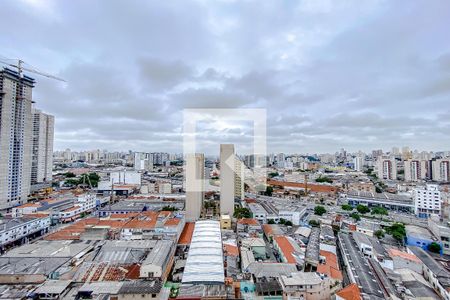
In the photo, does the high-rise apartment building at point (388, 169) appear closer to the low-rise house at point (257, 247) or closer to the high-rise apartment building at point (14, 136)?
the low-rise house at point (257, 247)

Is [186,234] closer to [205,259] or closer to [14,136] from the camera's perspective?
[205,259]

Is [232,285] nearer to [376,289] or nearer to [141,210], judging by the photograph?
[376,289]

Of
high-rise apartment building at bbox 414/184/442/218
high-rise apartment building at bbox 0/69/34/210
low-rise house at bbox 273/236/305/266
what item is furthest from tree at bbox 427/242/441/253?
high-rise apartment building at bbox 0/69/34/210

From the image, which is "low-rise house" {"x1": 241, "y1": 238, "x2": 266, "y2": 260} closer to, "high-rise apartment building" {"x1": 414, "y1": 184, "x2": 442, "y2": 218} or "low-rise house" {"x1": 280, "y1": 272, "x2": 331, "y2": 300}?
"low-rise house" {"x1": 280, "y1": 272, "x2": 331, "y2": 300}

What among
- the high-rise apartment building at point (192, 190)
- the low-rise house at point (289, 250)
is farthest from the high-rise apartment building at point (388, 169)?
the low-rise house at point (289, 250)

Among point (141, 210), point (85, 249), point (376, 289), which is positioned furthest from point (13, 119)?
point (376, 289)
